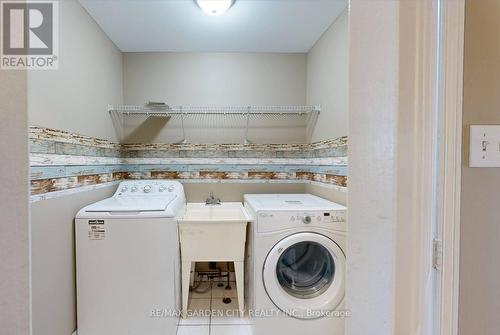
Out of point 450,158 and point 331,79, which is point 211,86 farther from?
point 450,158

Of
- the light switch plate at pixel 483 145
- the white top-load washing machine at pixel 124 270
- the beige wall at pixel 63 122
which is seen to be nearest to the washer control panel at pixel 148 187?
the beige wall at pixel 63 122

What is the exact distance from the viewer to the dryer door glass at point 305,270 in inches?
71.7

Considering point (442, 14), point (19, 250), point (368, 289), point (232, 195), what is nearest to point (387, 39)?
point (442, 14)

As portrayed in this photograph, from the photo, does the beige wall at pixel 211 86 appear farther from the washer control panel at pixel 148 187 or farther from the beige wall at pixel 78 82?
the washer control panel at pixel 148 187

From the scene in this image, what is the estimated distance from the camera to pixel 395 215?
2.09 ft

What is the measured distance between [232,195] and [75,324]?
1574mm

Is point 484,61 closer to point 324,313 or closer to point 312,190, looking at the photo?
point 324,313

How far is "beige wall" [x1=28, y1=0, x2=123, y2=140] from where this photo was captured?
4.85ft

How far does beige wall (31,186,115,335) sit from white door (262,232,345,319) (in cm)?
124

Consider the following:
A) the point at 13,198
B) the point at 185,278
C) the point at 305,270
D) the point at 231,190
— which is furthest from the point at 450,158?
the point at 231,190

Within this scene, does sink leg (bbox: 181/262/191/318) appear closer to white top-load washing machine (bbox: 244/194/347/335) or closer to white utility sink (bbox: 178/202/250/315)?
white utility sink (bbox: 178/202/250/315)

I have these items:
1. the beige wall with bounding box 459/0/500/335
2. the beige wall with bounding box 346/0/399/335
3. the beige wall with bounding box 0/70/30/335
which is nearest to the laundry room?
the beige wall with bounding box 0/70/30/335

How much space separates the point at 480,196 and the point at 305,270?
1468 mm

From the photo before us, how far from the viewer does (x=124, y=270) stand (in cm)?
173
